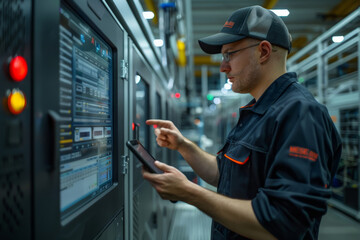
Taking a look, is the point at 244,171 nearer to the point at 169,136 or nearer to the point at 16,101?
the point at 169,136

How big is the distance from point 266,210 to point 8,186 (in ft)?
2.43

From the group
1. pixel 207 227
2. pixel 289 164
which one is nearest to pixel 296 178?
pixel 289 164

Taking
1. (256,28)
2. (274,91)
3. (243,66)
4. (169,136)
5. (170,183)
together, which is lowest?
(170,183)

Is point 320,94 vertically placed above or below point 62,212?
above

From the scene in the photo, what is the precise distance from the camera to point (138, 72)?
1541 millimetres

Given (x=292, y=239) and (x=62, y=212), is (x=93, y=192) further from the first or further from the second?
(x=292, y=239)

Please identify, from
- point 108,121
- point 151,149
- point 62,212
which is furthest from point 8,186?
point 151,149

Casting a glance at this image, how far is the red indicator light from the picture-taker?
0.47 m

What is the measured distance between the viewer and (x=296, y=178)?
80 cm

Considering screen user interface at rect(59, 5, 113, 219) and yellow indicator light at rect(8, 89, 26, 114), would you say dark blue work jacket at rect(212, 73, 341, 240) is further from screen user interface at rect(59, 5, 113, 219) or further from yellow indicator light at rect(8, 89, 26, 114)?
yellow indicator light at rect(8, 89, 26, 114)

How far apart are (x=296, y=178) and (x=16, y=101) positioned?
82cm

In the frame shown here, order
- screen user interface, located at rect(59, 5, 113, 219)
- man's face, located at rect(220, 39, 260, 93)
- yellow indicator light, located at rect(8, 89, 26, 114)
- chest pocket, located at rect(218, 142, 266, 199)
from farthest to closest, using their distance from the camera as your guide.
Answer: man's face, located at rect(220, 39, 260, 93)
chest pocket, located at rect(218, 142, 266, 199)
screen user interface, located at rect(59, 5, 113, 219)
yellow indicator light, located at rect(8, 89, 26, 114)

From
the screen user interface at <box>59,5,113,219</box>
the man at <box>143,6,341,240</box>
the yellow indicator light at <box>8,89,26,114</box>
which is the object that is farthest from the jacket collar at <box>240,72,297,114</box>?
the yellow indicator light at <box>8,89,26,114</box>

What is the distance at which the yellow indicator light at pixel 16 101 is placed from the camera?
0.47 m
